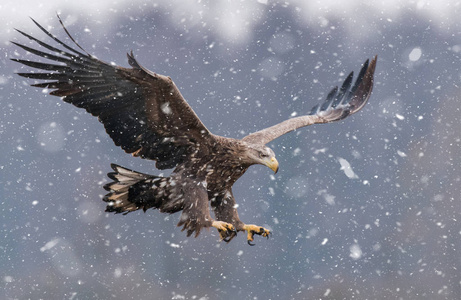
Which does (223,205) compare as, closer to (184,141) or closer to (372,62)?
(184,141)

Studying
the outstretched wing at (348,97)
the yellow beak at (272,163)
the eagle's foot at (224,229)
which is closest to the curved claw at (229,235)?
the eagle's foot at (224,229)

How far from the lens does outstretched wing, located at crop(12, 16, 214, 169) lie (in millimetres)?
6184

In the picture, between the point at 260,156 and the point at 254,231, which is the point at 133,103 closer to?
the point at 260,156

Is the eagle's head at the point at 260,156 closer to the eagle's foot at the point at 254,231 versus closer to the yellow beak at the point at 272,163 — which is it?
the yellow beak at the point at 272,163

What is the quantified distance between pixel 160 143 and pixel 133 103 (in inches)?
21.5

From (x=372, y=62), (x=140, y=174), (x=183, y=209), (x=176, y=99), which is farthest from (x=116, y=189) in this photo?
(x=372, y=62)

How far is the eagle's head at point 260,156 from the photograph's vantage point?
257 inches

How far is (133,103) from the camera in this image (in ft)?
21.4

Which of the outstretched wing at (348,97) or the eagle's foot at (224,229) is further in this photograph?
the outstretched wing at (348,97)

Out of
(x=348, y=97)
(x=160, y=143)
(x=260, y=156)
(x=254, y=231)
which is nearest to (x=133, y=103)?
(x=160, y=143)

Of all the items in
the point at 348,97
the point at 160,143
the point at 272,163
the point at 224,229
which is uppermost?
the point at 348,97

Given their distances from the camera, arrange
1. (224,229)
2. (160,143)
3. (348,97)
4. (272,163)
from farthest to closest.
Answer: (348,97) < (160,143) < (272,163) < (224,229)

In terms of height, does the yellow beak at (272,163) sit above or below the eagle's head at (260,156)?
below

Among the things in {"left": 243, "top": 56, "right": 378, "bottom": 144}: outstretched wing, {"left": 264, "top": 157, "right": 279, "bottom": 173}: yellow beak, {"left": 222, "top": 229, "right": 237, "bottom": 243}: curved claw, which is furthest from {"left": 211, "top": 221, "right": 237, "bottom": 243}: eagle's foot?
{"left": 243, "top": 56, "right": 378, "bottom": 144}: outstretched wing
